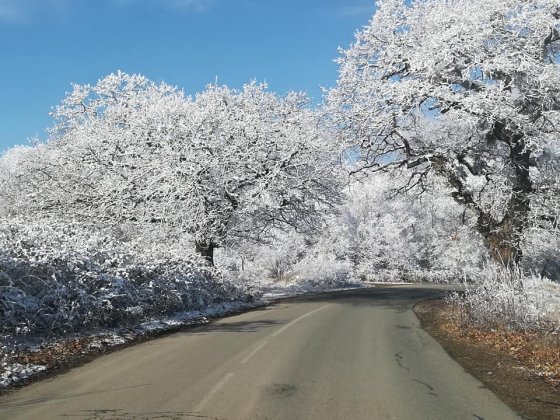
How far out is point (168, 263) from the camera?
60.2ft

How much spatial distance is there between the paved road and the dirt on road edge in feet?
1.04

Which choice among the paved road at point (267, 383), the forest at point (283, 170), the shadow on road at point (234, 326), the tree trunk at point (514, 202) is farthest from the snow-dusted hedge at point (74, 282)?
the tree trunk at point (514, 202)

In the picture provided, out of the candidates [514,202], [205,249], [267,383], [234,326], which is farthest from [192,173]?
[267,383]

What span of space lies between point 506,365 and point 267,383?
4958mm

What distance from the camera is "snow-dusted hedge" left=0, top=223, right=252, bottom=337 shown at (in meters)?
11.1

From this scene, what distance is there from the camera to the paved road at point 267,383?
21.7ft

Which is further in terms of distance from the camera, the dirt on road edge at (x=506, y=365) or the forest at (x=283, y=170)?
the forest at (x=283, y=170)

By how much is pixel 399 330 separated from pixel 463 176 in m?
8.94

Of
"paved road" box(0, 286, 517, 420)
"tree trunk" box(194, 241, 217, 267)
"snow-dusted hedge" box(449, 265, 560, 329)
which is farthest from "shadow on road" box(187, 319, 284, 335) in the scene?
"tree trunk" box(194, 241, 217, 267)

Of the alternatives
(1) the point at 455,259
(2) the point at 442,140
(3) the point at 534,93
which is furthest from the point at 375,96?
(1) the point at 455,259

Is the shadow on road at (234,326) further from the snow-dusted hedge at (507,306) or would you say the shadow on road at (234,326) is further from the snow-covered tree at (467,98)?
the snow-covered tree at (467,98)

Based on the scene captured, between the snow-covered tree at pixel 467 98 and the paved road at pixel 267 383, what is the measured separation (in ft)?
31.7

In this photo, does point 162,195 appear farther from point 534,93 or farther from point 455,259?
point 455,259

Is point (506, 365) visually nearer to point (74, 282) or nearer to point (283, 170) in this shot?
point (74, 282)
